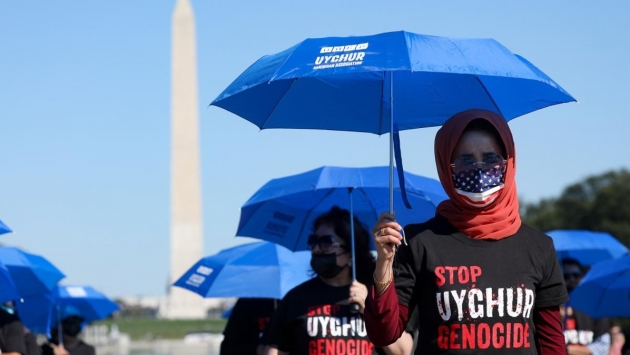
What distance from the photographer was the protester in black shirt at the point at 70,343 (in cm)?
1152

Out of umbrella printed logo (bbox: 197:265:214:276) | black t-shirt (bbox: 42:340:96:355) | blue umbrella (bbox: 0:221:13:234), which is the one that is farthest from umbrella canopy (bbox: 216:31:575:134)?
black t-shirt (bbox: 42:340:96:355)

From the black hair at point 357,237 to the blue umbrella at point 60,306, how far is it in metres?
5.59

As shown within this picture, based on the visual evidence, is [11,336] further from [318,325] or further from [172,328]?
[172,328]

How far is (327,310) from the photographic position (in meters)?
6.25

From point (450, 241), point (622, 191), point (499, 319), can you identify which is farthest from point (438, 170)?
point (622, 191)

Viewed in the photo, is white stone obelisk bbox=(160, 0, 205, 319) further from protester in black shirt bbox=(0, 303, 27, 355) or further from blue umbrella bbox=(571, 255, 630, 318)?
protester in black shirt bbox=(0, 303, 27, 355)

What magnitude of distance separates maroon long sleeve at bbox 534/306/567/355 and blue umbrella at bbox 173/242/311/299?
211 inches

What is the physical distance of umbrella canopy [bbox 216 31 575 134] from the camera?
4641mm

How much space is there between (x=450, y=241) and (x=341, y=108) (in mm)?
1924

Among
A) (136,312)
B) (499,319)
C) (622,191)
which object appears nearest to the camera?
(499,319)

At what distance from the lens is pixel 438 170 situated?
4.17 m

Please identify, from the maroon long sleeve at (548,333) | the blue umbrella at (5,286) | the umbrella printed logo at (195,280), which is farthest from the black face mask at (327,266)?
the umbrella printed logo at (195,280)

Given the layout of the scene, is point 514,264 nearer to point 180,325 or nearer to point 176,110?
point 176,110

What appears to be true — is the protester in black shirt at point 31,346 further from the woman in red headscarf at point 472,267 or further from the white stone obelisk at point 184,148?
the white stone obelisk at point 184,148
